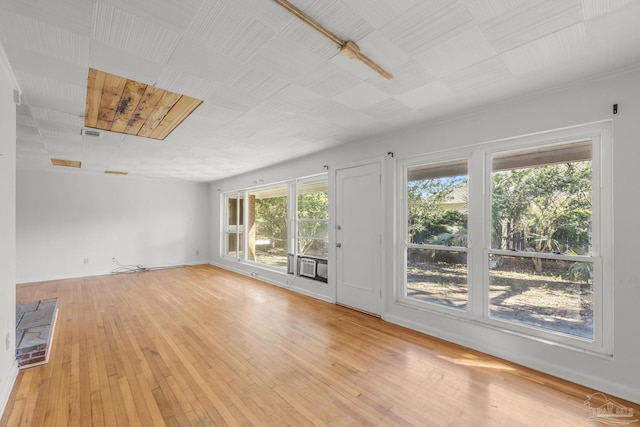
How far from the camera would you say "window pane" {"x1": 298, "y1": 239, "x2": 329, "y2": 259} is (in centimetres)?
470

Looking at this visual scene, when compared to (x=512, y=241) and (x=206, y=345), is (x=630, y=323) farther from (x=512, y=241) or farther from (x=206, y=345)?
(x=206, y=345)

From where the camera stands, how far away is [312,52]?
184 cm

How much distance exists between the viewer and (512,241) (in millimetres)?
2695

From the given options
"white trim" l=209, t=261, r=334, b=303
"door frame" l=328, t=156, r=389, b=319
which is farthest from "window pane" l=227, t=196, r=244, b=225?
"door frame" l=328, t=156, r=389, b=319

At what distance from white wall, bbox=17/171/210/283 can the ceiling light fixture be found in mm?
7108

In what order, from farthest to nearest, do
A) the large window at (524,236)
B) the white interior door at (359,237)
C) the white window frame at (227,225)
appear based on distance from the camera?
1. the white window frame at (227,225)
2. the white interior door at (359,237)
3. the large window at (524,236)

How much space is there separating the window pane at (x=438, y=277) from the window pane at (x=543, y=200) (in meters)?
Answer: 0.47

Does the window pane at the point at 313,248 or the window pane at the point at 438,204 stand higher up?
the window pane at the point at 438,204

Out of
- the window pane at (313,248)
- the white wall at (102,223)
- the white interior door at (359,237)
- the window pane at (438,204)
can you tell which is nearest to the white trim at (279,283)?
the white interior door at (359,237)

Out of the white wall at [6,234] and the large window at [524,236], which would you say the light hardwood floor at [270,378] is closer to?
the white wall at [6,234]

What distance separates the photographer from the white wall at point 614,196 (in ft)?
6.62

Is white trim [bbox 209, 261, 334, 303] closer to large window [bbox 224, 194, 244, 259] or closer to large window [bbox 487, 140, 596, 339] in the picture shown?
large window [bbox 224, 194, 244, 259]

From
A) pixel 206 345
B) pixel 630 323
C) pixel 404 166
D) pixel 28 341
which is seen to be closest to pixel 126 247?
pixel 28 341

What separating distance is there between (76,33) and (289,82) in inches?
53.3
